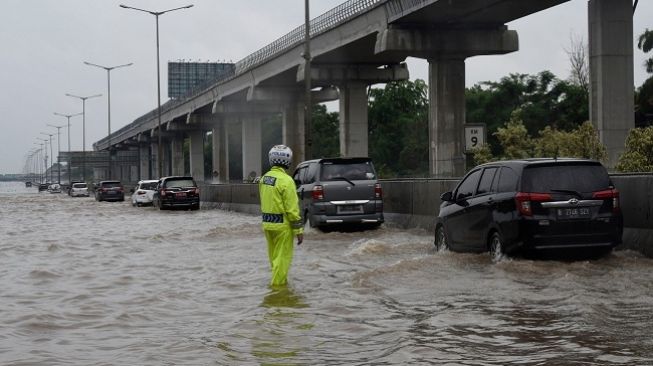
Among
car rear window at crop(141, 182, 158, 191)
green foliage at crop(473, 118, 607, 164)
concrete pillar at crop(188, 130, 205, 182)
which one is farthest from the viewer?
concrete pillar at crop(188, 130, 205, 182)

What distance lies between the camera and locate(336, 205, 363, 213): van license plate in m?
21.7

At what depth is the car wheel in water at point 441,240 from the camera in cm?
1547

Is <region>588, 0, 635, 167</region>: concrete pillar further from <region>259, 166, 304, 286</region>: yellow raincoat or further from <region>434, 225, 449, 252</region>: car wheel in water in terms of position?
<region>259, 166, 304, 286</region>: yellow raincoat

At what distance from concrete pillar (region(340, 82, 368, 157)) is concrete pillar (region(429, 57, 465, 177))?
12765 mm

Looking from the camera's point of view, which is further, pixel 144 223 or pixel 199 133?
pixel 199 133

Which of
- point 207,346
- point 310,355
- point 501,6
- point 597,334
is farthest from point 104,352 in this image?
point 501,6

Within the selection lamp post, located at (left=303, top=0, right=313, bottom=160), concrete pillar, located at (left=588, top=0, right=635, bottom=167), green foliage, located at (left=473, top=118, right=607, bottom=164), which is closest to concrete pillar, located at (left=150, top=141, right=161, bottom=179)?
lamp post, located at (left=303, top=0, right=313, bottom=160)

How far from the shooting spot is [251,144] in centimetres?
8112

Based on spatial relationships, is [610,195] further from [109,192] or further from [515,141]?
[109,192]

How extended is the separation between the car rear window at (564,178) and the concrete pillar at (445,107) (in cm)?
2962

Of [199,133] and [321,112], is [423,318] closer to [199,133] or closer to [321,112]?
[199,133]

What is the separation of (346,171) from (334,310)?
39.9ft

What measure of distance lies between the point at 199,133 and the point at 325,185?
82928mm

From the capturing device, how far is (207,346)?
812 centimetres
